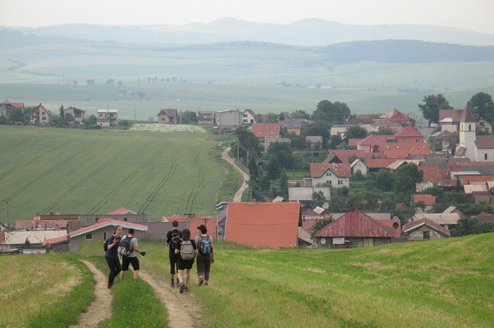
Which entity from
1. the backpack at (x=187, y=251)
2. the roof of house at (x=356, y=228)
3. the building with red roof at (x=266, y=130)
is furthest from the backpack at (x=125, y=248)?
the building with red roof at (x=266, y=130)

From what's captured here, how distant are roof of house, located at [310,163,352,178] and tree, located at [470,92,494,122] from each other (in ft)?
189

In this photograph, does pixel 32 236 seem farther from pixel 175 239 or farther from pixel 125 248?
pixel 175 239

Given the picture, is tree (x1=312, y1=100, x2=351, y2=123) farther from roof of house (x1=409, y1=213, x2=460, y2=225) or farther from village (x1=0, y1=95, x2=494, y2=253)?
roof of house (x1=409, y1=213, x2=460, y2=225)

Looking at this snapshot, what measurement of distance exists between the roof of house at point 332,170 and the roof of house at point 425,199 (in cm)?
1294

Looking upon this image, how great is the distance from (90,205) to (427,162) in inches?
2199

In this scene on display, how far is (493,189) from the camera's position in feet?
289

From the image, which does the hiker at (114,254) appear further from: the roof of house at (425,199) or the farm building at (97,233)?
the roof of house at (425,199)

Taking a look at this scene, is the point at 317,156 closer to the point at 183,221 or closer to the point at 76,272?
the point at 183,221

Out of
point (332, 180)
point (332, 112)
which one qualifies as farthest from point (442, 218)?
point (332, 112)

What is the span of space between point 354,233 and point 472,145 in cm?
7416

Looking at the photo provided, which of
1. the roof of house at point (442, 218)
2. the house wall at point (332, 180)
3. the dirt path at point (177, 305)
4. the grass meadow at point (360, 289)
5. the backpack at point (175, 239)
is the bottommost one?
the roof of house at point (442, 218)

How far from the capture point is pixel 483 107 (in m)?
138

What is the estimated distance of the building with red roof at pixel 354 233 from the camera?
45719 millimetres

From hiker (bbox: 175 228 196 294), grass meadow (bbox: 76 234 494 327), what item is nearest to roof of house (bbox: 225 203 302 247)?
grass meadow (bbox: 76 234 494 327)
